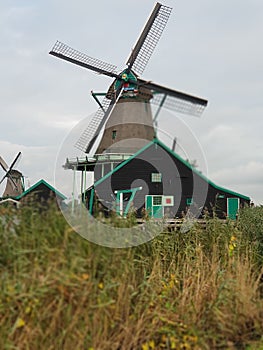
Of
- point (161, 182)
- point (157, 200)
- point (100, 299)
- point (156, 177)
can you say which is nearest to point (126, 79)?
point (156, 177)

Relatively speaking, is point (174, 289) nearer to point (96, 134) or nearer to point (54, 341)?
point (54, 341)

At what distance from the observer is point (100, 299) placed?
12.6 feet

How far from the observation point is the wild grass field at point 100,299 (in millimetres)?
3611

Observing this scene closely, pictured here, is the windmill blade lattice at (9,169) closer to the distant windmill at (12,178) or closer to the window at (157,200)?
the distant windmill at (12,178)

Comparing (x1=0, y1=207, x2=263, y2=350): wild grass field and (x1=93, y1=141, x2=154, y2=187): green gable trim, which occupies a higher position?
(x1=93, y1=141, x2=154, y2=187): green gable trim

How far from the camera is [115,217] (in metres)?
4.52

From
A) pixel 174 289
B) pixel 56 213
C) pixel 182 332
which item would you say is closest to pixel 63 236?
pixel 56 213

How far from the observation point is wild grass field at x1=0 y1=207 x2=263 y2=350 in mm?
3611

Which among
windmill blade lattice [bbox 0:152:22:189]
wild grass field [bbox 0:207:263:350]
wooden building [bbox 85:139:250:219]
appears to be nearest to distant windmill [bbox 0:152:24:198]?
windmill blade lattice [bbox 0:152:22:189]

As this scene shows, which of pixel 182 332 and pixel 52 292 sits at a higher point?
pixel 52 292

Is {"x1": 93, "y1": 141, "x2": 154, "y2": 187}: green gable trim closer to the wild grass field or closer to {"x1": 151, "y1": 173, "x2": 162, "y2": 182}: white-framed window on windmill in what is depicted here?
{"x1": 151, "y1": 173, "x2": 162, "y2": 182}: white-framed window on windmill

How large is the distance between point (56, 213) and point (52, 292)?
70 cm

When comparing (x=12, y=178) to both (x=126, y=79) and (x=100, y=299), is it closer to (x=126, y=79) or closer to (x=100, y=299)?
(x=126, y=79)

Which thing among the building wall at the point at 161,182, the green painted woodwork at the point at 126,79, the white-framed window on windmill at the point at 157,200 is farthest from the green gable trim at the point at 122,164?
the green painted woodwork at the point at 126,79
